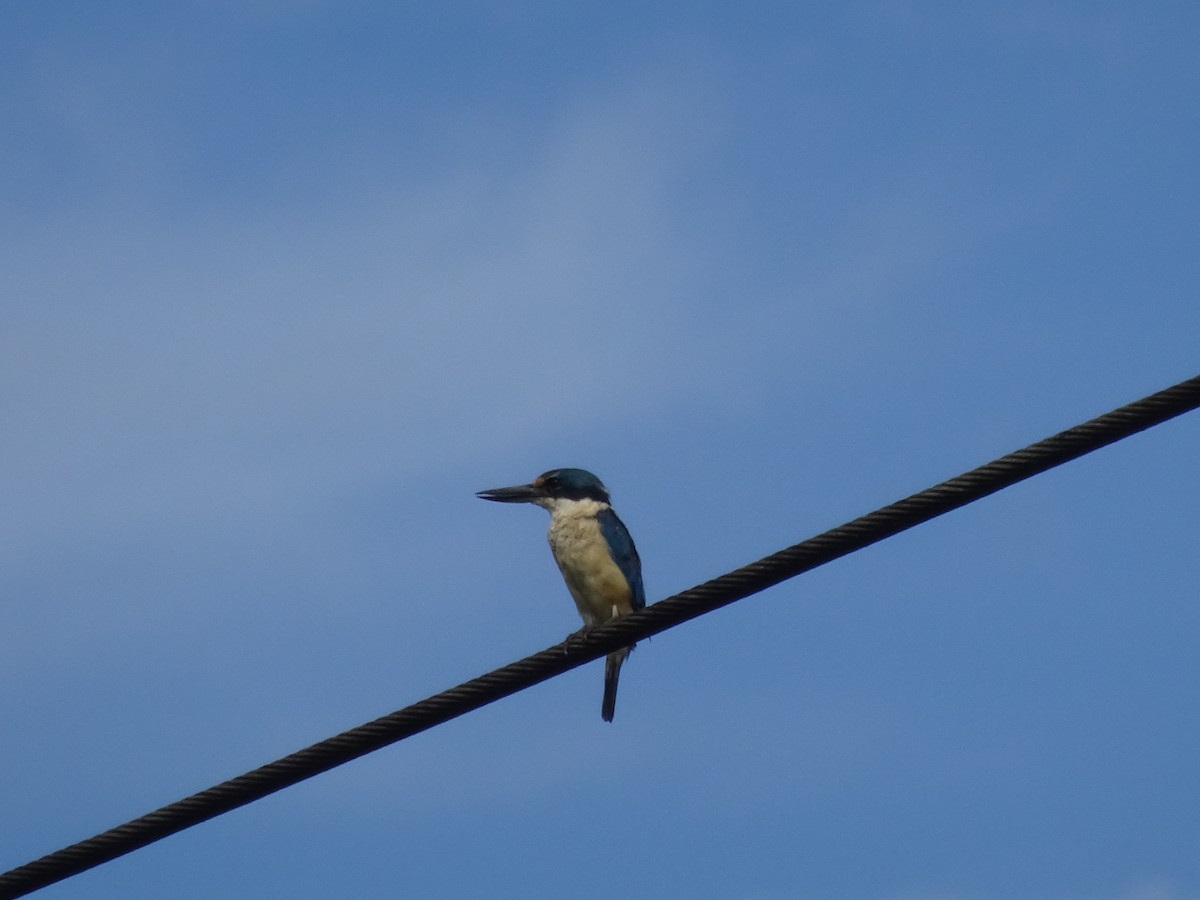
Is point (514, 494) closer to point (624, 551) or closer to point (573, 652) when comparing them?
point (624, 551)

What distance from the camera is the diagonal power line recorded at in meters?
3.69

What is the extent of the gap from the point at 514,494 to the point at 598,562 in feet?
3.05

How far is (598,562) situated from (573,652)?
10.9ft

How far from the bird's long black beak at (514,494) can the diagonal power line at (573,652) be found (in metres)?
4.01

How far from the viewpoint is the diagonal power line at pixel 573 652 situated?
12.1 ft

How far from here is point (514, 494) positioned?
336 inches

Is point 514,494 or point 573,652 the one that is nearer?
point 573,652

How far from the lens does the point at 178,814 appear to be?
404 centimetres

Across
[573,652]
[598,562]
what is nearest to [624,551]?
[598,562]

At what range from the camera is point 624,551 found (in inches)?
311

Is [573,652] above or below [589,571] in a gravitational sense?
below

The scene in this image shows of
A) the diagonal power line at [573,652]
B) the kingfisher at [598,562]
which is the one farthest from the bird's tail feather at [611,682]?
the diagonal power line at [573,652]

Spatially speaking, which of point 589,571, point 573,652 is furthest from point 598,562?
point 573,652

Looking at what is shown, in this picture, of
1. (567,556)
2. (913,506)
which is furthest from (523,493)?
(913,506)
